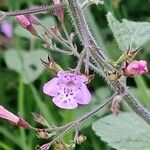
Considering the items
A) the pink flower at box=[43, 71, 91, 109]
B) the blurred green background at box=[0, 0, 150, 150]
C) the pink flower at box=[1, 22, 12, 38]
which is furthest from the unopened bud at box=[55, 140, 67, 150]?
the pink flower at box=[1, 22, 12, 38]

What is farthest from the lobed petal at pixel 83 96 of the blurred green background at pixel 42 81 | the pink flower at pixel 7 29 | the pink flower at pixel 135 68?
the pink flower at pixel 7 29

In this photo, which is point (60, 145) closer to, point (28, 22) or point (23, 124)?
point (23, 124)

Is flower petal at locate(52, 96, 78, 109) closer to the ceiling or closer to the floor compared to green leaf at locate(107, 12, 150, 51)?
closer to the floor

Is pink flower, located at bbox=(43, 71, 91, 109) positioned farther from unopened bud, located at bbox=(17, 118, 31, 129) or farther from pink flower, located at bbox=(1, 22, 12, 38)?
pink flower, located at bbox=(1, 22, 12, 38)

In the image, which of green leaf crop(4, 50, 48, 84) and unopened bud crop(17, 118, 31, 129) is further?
green leaf crop(4, 50, 48, 84)

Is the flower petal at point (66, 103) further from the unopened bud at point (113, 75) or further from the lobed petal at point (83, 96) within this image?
the unopened bud at point (113, 75)

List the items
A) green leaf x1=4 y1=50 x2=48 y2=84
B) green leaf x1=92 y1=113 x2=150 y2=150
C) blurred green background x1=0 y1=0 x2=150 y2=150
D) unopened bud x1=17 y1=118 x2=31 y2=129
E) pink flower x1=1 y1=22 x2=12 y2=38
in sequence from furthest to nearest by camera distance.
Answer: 1. pink flower x1=1 y1=22 x2=12 y2=38
2. green leaf x1=4 y1=50 x2=48 y2=84
3. blurred green background x1=0 y1=0 x2=150 y2=150
4. green leaf x1=92 y1=113 x2=150 y2=150
5. unopened bud x1=17 y1=118 x2=31 y2=129
